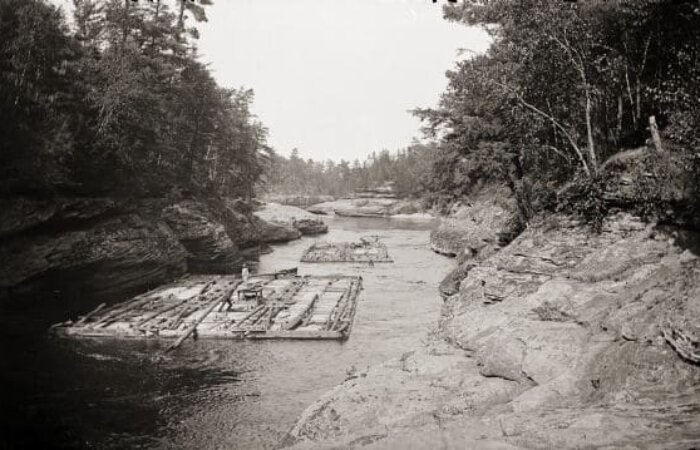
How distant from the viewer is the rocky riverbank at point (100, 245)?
2519cm

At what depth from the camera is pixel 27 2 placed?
80.2 ft

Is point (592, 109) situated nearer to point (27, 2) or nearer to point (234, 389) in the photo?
point (234, 389)

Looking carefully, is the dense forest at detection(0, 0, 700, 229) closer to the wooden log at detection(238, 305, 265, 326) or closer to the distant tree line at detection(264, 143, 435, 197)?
the wooden log at detection(238, 305, 265, 326)

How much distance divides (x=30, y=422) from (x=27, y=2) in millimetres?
20749

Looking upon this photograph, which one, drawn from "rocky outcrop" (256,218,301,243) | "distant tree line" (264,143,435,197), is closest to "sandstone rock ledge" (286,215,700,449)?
"rocky outcrop" (256,218,301,243)

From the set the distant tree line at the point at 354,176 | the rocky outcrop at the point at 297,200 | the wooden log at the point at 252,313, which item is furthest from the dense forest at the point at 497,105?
the rocky outcrop at the point at 297,200

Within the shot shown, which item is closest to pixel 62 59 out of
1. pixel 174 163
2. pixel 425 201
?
pixel 174 163

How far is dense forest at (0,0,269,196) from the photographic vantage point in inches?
925

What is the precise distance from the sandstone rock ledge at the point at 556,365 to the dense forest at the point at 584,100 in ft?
5.88

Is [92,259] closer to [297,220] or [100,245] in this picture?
[100,245]

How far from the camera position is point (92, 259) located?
28828 mm

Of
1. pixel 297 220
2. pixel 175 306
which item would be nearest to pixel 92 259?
pixel 175 306

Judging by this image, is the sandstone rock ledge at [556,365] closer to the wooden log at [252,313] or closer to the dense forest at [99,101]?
the wooden log at [252,313]

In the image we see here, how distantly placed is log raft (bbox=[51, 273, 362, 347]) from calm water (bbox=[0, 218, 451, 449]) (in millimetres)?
832
